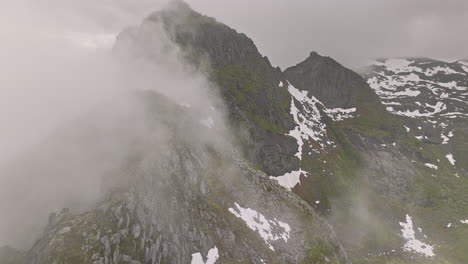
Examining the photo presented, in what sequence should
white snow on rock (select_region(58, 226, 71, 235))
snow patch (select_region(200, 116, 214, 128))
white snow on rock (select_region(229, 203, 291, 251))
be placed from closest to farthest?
white snow on rock (select_region(58, 226, 71, 235)), white snow on rock (select_region(229, 203, 291, 251)), snow patch (select_region(200, 116, 214, 128))

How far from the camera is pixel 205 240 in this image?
70.8 metres

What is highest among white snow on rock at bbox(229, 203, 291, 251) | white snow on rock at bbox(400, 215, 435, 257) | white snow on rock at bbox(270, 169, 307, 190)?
white snow on rock at bbox(229, 203, 291, 251)

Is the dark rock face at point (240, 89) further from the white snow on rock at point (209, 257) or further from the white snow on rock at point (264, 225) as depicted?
the white snow on rock at point (209, 257)

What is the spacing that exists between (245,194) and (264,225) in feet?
34.6

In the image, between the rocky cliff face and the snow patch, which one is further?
the snow patch

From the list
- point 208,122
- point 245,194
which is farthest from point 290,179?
point 245,194

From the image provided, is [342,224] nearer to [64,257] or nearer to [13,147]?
[64,257]

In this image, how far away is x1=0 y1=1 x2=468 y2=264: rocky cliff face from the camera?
63469 millimetres

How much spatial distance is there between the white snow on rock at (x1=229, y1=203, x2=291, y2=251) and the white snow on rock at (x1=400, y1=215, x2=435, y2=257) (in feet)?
255

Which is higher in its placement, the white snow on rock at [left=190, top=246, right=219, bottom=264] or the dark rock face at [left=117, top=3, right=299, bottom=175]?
the dark rock face at [left=117, top=3, right=299, bottom=175]

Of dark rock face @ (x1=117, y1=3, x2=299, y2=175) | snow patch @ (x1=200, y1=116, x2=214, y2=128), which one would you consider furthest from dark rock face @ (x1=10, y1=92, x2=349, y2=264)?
dark rock face @ (x1=117, y1=3, x2=299, y2=175)

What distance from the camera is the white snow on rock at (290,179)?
141 metres

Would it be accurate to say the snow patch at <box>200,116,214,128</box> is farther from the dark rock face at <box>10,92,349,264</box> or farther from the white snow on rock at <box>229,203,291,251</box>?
the white snow on rock at <box>229,203,291,251</box>

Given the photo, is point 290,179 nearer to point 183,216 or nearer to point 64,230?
point 183,216
